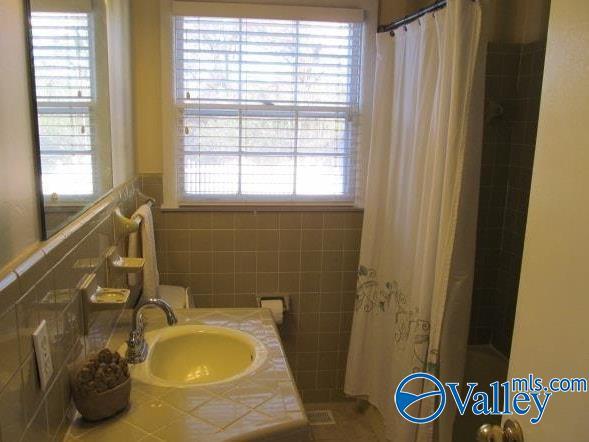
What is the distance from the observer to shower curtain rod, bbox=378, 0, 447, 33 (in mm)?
1892

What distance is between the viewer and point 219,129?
258 cm

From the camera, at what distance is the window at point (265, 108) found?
8.23ft

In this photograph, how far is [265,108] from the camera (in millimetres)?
2584

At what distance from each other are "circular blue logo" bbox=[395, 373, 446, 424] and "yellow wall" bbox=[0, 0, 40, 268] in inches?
58.9

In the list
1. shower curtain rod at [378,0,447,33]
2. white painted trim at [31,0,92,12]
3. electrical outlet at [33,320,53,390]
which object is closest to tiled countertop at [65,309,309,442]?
electrical outlet at [33,320,53,390]

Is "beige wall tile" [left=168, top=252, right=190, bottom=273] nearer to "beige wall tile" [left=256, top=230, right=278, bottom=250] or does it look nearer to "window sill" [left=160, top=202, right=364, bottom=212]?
"window sill" [left=160, top=202, right=364, bottom=212]

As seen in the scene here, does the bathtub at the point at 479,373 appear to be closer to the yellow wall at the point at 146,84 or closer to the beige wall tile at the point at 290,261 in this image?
the beige wall tile at the point at 290,261

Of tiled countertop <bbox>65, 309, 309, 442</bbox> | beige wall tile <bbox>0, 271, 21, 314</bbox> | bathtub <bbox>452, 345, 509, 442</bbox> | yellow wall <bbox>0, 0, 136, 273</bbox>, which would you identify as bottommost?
bathtub <bbox>452, 345, 509, 442</bbox>

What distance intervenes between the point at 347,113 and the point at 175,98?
0.87 meters

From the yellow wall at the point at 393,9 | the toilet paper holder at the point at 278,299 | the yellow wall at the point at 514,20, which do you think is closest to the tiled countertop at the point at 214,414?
the toilet paper holder at the point at 278,299

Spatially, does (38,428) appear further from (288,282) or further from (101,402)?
(288,282)

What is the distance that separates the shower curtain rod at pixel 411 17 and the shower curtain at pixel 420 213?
25 millimetres

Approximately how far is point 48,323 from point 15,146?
36 cm

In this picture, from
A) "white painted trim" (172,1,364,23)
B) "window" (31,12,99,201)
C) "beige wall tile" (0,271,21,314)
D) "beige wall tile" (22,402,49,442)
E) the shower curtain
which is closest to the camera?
"beige wall tile" (0,271,21,314)
